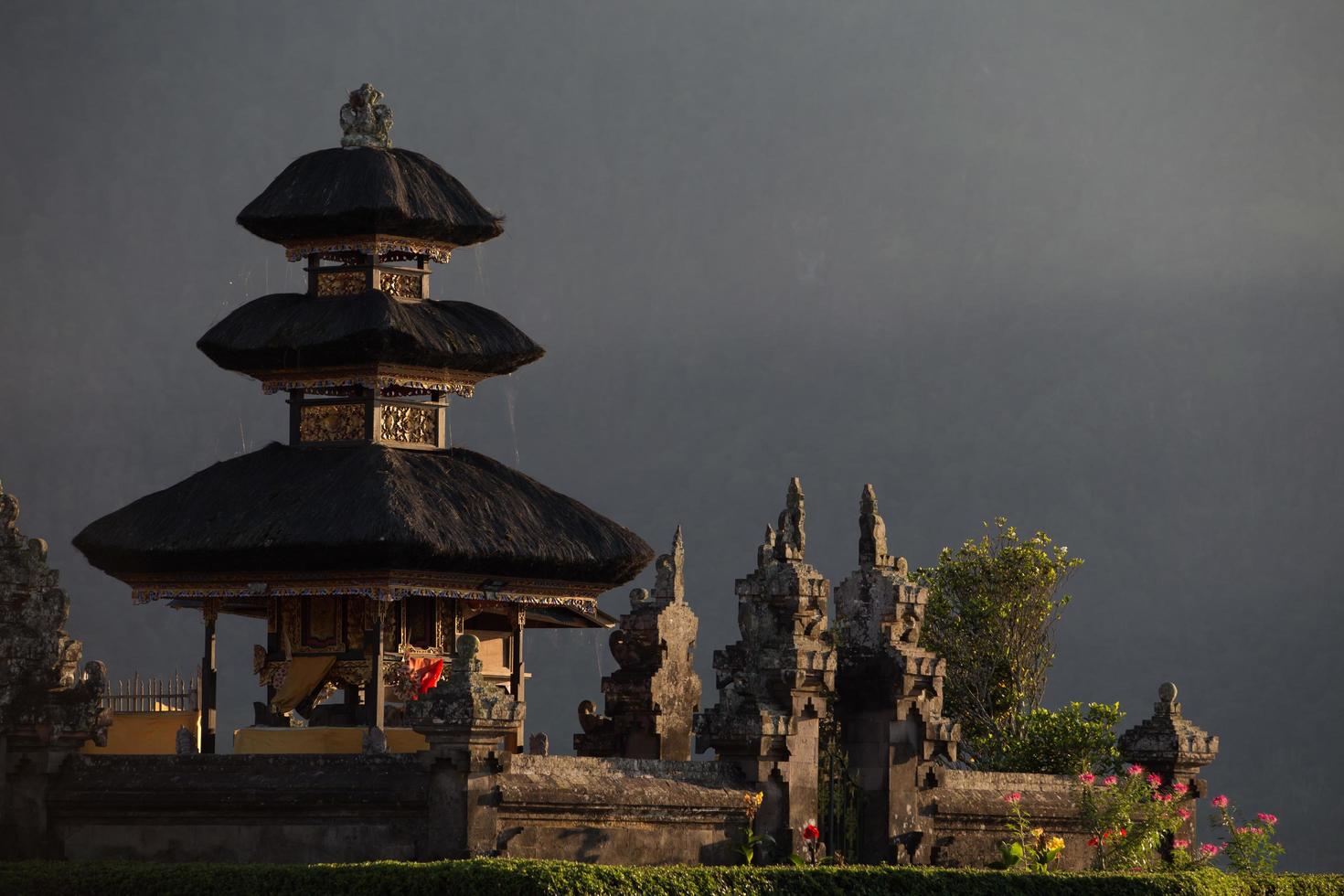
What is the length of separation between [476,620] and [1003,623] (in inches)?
370

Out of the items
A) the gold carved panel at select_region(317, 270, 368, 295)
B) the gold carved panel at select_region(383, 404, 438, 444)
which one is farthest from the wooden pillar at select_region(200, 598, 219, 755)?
the gold carved panel at select_region(317, 270, 368, 295)

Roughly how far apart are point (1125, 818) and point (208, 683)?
13.8 m

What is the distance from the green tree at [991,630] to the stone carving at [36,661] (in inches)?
681

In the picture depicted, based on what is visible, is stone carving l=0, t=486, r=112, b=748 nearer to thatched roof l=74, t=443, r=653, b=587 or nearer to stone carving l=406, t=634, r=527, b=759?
stone carving l=406, t=634, r=527, b=759

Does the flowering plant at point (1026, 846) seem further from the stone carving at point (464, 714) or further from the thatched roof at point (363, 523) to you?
the stone carving at point (464, 714)

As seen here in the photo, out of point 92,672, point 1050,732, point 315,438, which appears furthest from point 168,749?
point 1050,732

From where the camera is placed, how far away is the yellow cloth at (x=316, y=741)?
33.5 meters

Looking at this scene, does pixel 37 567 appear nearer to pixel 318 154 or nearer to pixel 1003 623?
pixel 318 154

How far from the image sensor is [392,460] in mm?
36000

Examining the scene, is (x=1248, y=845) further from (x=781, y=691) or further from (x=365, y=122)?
(x=365, y=122)

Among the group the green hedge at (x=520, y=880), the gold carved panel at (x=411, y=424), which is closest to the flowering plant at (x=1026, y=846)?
the green hedge at (x=520, y=880)

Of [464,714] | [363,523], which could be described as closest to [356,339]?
[363,523]

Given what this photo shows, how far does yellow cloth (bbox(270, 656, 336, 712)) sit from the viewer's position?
36375 millimetres

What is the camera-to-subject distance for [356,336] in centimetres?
3672
